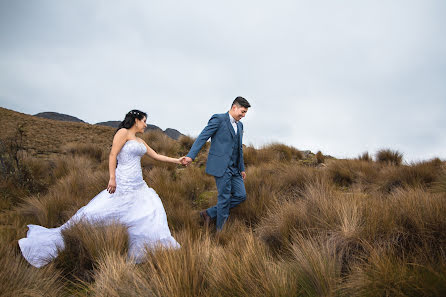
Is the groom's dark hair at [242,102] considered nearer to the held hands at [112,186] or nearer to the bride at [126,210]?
the bride at [126,210]

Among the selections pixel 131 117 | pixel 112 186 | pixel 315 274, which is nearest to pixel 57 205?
pixel 112 186

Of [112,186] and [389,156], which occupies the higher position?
[389,156]

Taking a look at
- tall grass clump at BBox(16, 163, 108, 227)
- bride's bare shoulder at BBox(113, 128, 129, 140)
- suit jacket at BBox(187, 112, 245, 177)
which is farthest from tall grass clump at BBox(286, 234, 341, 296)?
tall grass clump at BBox(16, 163, 108, 227)

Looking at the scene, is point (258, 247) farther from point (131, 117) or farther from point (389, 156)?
point (389, 156)

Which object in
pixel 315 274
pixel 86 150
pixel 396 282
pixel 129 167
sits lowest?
pixel 315 274

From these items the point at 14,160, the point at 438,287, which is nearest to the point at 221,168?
the point at 438,287

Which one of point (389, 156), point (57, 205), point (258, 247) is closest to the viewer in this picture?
point (258, 247)

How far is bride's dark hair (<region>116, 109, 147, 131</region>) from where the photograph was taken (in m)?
3.63

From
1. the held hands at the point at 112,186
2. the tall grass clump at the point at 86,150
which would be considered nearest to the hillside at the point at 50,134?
the tall grass clump at the point at 86,150

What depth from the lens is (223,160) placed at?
3.78 metres

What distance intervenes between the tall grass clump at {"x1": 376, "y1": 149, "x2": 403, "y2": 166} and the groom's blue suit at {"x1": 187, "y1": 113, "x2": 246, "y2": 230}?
7.12 metres

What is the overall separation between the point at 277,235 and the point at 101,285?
193 cm

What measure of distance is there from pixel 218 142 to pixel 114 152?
5.19 feet

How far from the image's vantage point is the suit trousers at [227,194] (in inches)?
148
